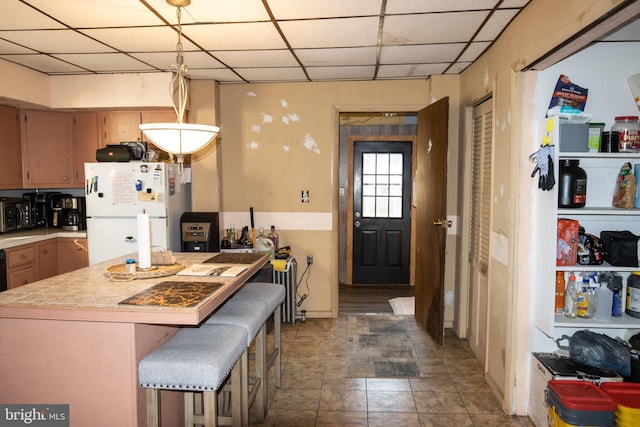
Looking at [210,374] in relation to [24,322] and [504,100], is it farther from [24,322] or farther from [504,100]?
[504,100]

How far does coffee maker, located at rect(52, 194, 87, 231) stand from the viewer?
4379mm

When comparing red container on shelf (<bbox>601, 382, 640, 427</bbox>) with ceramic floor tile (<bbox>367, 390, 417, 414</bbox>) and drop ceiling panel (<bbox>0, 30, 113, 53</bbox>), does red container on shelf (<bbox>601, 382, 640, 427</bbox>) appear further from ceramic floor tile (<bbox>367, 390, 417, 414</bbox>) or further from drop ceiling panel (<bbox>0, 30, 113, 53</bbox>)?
drop ceiling panel (<bbox>0, 30, 113, 53</bbox>)

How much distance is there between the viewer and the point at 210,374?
69.8 inches

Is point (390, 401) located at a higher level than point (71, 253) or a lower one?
lower

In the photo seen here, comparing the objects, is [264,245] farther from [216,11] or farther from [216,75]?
[216,11]

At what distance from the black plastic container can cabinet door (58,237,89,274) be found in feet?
13.5

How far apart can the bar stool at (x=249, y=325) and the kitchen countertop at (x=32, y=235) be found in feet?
7.91

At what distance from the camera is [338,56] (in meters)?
3.50

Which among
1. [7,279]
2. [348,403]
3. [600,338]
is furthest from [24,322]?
[600,338]

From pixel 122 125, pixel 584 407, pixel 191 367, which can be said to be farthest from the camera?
pixel 122 125

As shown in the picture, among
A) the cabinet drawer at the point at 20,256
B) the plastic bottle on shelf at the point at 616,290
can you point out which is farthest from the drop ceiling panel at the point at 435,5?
the cabinet drawer at the point at 20,256

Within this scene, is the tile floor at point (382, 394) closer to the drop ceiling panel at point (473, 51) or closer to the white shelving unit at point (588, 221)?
the white shelving unit at point (588, 221)

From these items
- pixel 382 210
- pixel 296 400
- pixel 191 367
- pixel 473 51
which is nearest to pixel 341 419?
pixel 296 400

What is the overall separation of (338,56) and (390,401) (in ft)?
8.67
